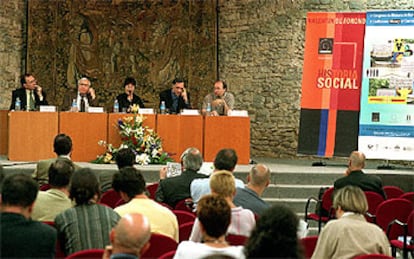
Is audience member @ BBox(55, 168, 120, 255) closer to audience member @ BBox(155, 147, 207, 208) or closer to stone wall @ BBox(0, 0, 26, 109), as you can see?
audience member @ BBox(155, 147, 207, 208)

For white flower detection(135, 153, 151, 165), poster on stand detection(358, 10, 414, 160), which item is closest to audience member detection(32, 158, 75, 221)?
white flower detection(135, 153, 151, 165)

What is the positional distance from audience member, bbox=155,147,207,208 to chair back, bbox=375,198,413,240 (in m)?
1.61

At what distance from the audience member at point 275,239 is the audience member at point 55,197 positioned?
79.6 inches

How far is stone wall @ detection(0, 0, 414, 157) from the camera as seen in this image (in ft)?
41.1

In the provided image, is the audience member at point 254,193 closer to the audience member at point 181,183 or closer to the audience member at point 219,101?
the audience member at point 181,183

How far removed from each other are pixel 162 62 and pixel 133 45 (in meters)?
0.67

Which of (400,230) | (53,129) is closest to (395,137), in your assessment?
(400,230)

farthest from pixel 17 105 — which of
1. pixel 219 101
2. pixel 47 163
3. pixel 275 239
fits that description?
pixel 275 239

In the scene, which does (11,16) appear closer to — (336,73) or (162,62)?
(162,62)

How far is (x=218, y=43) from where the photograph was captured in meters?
13.1

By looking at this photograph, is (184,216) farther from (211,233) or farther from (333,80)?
(333,80)

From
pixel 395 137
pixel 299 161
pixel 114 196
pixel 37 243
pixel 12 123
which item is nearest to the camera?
pixel 37 243

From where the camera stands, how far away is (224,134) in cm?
989

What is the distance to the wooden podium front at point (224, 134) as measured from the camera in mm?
9867
